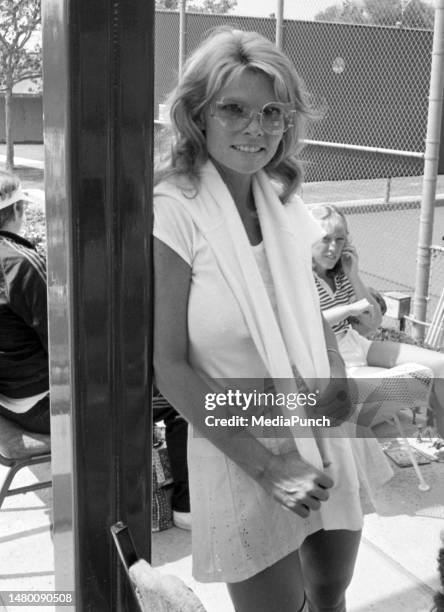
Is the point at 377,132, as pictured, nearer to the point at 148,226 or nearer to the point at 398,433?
the point at 398,433

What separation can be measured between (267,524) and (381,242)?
629 centimetres

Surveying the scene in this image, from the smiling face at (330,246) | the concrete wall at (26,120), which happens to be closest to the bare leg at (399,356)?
the smiling face at (330,246)

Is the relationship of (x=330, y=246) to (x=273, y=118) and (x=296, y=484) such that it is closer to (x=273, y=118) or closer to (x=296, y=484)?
(x=273, y=118)

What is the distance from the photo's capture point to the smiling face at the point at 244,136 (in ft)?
4.03

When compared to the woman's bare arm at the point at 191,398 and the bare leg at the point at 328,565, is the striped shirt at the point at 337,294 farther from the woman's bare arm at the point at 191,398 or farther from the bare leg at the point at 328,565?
the woman's bare arm at the point at 191,398

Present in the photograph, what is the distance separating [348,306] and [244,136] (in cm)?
187

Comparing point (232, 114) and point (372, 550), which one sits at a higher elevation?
point (232, 114)

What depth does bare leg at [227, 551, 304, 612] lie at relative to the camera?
1.34m

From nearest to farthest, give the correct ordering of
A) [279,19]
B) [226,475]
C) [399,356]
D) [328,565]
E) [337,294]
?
1. [226,475]
2. [328,565]
3. [399,356]
4. [337,294]
5. [279,19]

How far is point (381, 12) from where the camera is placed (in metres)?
5.15

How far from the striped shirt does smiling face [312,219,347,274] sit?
0.06 meters

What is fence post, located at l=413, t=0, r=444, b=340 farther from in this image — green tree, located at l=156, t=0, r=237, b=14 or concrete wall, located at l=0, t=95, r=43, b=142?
concrete wall, located at l=0, t=95, r=43, b=142

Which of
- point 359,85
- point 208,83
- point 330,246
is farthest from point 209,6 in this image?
point 208,83

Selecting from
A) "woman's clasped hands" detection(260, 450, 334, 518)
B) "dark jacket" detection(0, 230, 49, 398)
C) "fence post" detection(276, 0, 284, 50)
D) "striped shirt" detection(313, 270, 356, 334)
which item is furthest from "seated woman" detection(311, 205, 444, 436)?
"woman's clasped hands" detection(260, 450, 334, 518)
